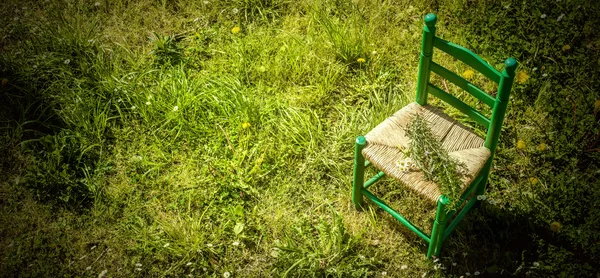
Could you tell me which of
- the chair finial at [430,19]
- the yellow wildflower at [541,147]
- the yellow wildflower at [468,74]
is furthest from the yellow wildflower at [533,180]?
the chair finial at [430,19]

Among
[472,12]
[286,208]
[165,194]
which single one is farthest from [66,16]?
[472,12]

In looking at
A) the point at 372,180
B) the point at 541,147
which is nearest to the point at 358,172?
the point at 372,180

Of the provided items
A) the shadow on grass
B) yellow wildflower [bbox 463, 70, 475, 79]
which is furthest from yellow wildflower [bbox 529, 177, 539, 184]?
the shadow on grass

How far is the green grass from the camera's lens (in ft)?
10.7

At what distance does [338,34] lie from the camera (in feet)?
13.5

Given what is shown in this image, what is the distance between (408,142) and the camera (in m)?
2.88

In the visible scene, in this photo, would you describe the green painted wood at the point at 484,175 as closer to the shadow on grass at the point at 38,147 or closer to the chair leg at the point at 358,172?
the chair leg at the point at 358,172

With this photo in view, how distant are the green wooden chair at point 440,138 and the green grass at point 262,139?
15.5 inches

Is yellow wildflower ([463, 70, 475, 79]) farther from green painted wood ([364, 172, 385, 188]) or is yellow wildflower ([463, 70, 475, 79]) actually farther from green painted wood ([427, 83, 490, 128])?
green painted wood ([364, 172, 385, 188])

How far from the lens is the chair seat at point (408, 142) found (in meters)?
2.73

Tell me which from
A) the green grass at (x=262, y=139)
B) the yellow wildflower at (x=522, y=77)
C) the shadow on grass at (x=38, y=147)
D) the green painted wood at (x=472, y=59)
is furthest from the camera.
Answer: the yellow wildflower at (x=522, y=77)

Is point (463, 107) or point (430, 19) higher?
point (430, 19)

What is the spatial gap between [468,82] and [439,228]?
2.72 ft

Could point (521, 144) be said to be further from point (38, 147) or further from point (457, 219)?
point (38, 147)
